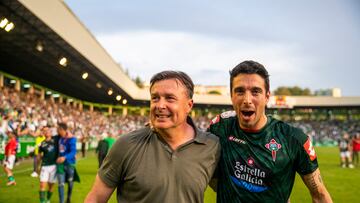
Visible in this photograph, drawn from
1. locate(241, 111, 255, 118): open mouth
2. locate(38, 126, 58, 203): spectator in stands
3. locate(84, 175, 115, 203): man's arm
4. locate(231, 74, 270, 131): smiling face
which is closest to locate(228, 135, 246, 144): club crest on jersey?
locate(231, 74, 270, 131): smiling face

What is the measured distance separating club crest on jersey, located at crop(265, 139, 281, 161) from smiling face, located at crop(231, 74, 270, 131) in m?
0.18

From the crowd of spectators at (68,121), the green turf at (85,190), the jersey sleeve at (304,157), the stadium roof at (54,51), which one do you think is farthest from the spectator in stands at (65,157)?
the jersey sleeve at (304,157)

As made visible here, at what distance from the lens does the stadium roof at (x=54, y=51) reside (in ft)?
62.3

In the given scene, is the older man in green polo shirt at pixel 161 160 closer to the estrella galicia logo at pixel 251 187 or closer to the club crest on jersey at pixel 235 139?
the estrella galicia logo at pixel 251 187

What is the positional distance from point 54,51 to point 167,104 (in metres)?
25.9

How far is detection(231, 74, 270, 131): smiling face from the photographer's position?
11.6 feet

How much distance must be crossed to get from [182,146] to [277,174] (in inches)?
36.7

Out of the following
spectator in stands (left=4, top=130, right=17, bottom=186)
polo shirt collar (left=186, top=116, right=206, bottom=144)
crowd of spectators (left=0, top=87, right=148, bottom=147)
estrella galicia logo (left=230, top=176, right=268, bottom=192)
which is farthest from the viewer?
crowd of spectators (left=0, top=87, right=148, bottom=147)

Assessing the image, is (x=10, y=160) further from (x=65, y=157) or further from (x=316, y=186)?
(x=316, y=186)

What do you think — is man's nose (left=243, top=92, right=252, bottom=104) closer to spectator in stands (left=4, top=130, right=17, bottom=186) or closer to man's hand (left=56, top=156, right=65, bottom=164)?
man's hand (left=56, top=156, right=65, bottom=164)

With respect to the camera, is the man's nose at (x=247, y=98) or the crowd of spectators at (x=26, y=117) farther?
the crowd of spectators at (x=26, y=117)

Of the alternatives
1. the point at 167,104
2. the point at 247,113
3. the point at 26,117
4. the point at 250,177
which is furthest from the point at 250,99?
the point at 26,117

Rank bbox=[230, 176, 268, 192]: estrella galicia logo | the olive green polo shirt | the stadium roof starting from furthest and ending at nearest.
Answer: the stadium roof → bbox=[230, 176, 268, 192]: estrella galicia logo → the olive green polo shirt

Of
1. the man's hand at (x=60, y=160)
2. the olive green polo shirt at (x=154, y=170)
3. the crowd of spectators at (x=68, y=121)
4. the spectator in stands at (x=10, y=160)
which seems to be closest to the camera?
the olive green polo shirt at (x=154, y=170)
